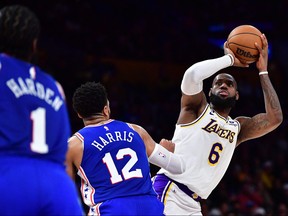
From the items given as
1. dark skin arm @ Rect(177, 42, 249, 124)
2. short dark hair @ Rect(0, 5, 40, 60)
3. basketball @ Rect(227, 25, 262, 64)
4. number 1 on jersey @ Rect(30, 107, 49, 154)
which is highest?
short dark hair @ Rect(0, 5, 40, 60)

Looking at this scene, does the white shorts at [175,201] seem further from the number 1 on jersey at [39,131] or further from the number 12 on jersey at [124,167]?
the number 1 on jersey at [39,131]

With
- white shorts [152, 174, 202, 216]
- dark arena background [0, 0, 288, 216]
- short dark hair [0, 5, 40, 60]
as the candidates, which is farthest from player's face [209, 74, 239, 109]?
dark arena background [0, 0, 288, 216]

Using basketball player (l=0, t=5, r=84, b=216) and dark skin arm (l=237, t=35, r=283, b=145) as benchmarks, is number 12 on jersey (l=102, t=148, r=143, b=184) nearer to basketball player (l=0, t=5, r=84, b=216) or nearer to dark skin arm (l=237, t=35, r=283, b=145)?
basketball player (l=0, t=5, r=84, b=216)

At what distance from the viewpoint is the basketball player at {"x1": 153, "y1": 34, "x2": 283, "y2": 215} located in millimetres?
5352

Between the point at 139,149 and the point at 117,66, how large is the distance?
10.6 meters

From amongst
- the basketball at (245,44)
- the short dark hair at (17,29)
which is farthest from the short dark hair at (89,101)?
the basketball at (245,44)

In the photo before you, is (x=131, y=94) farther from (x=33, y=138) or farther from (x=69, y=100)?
(x=33, y=138)

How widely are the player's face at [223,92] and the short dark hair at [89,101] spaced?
1801 millimetres

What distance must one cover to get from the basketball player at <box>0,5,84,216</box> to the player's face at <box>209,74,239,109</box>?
2970 mm

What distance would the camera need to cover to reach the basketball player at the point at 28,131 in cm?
281

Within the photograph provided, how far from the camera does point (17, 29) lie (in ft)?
9.68

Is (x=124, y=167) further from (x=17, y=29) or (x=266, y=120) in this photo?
(x=266, y=120)

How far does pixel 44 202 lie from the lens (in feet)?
9.23

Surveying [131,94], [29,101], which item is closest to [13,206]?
[29,101]
